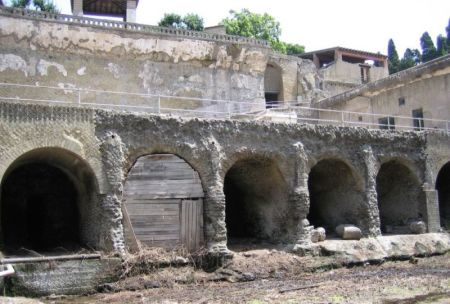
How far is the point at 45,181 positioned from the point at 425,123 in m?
17.2

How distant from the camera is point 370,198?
18.8 metres

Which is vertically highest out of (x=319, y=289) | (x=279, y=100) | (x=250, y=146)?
(x=279, y=100)

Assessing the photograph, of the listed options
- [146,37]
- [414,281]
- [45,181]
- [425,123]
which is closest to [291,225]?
[414,281]

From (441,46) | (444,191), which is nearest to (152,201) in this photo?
(444,191)

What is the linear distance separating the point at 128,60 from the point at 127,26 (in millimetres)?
1668

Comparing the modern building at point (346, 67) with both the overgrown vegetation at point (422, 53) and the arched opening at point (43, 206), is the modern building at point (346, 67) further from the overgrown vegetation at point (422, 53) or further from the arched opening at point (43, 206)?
the arched opening at point (43, 206)

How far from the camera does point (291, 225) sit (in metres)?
17.1

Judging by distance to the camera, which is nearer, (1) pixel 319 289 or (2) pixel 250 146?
(1) pixel 319 289

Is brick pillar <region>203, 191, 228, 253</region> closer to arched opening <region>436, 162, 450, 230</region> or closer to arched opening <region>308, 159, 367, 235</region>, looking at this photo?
arched opening <region>308, 159, 367, 235</region>

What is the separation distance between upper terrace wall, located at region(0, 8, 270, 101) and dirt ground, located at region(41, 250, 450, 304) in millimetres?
12059

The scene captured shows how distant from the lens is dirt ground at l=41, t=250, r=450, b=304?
12.2 meters

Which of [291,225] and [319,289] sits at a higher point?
[291,225]

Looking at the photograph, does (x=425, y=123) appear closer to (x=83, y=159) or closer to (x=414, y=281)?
(x=414, y=281)

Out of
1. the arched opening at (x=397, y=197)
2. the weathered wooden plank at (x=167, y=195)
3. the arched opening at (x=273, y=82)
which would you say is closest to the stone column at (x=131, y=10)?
the arched opening at (x=273, y=82)
